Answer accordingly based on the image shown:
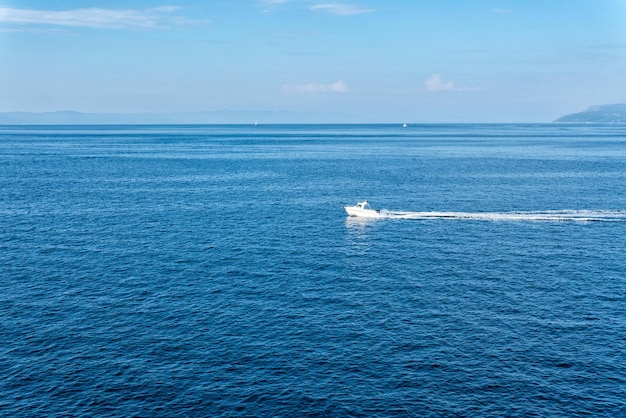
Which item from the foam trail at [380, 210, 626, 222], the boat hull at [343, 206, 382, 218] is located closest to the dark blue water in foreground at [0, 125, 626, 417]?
the boat hull at [343, 206, 382, 218]

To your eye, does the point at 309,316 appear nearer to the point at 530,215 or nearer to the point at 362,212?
the point at 362,212

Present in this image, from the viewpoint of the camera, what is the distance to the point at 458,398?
59.5 m

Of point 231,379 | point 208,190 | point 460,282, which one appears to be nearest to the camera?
point 231,379

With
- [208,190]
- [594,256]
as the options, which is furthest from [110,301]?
[208,190]

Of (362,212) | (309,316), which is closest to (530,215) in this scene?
(362,212)

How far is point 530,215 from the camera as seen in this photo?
14388cm

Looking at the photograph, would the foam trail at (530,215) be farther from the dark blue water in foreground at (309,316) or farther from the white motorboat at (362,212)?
the dark blue water in foreground at (309,316)

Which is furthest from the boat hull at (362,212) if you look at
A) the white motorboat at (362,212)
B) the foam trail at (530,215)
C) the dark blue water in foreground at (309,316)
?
the dark blue water in foreground at (309,316)

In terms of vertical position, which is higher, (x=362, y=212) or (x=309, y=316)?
(x=362, y=212)

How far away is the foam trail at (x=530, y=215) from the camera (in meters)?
139

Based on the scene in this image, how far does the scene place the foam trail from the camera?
457 feet

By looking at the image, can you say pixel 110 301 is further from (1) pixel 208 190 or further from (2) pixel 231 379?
(1) pixel 208 190

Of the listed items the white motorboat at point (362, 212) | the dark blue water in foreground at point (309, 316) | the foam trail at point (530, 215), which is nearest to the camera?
the dark blue water in foreground at point (309, 316)

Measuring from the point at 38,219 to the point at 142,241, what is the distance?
40.3 metres
